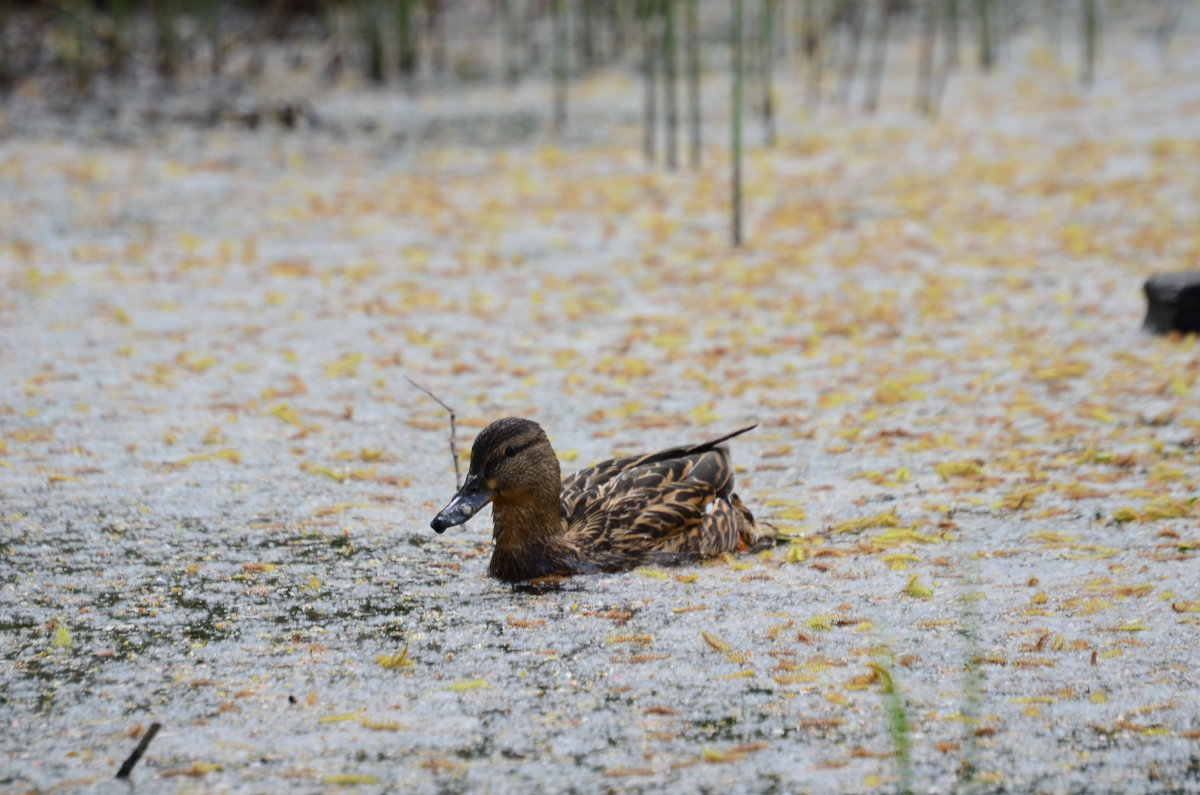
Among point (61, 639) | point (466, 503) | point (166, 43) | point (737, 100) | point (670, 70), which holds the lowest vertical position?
point (61, 639)

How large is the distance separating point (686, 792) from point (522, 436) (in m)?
1.72

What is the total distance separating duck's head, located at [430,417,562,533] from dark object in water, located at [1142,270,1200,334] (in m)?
5.20

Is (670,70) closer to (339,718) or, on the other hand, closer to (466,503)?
(466,503)

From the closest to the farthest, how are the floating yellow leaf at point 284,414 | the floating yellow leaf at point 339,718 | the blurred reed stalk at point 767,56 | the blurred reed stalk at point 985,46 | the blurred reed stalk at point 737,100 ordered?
the floating yellow leaf at point 339,718, the floating yellow leaf at point 284,414, the blurred reed stalk at point 737,100, the blurred reed stalk at point 767,56, the blurred reed stalk at point 985,46

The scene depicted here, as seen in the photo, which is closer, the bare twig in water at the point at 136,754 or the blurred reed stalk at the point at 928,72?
the bare twig in water at the point at 136,754

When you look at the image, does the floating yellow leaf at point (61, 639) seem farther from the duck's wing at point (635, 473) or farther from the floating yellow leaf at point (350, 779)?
the duck's wing at point (635, 473)

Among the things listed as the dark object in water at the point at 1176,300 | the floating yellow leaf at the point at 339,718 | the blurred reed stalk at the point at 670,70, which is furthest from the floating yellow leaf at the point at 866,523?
the blurred reed stalk at the point at 670,70

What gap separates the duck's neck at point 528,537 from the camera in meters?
4.70

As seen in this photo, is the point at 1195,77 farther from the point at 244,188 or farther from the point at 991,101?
the point at 244,188

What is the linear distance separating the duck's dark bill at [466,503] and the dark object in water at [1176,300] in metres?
5.39

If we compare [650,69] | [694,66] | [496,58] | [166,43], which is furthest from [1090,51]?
[166,43]

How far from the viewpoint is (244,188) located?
14672mm

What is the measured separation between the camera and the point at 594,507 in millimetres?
5027

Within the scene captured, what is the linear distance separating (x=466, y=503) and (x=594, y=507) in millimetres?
624
